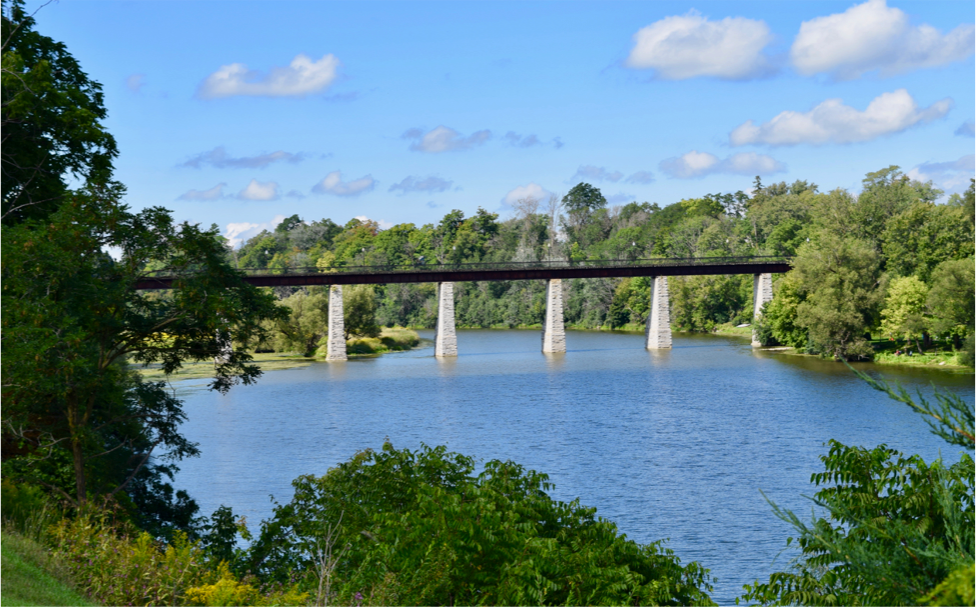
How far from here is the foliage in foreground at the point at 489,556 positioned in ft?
35.7

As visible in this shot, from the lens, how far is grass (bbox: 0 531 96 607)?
9906 mm

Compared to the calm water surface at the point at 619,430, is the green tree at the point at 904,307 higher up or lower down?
higher up

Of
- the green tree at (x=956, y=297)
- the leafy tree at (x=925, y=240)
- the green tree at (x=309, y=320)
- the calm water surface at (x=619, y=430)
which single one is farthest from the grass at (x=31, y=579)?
the green tree at (x=309, y=320)

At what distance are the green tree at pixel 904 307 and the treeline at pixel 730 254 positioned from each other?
103mm

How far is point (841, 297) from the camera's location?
6431cm

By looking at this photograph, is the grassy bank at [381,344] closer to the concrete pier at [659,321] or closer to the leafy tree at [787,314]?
the concrete pier at [659,321]

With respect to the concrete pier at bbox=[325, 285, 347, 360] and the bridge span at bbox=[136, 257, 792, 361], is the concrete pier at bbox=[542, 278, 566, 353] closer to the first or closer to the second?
the bridge span at bbox=[136, 257, 792, 361]

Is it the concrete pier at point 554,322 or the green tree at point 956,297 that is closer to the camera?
the green tree at point 956,297

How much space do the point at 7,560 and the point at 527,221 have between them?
12216 centimetres

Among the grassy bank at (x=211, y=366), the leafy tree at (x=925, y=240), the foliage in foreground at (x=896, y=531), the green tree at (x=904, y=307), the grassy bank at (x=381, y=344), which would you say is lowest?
the grassy bank at (x=211, y=366)

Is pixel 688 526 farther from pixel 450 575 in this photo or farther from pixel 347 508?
pixel 450 575

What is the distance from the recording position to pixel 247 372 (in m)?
20.0

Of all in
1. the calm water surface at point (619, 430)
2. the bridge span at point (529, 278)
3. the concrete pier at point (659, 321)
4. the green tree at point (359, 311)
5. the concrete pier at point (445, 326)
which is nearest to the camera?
the calm water surface at point (619, 430)

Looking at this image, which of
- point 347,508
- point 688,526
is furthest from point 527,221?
point 347,508
